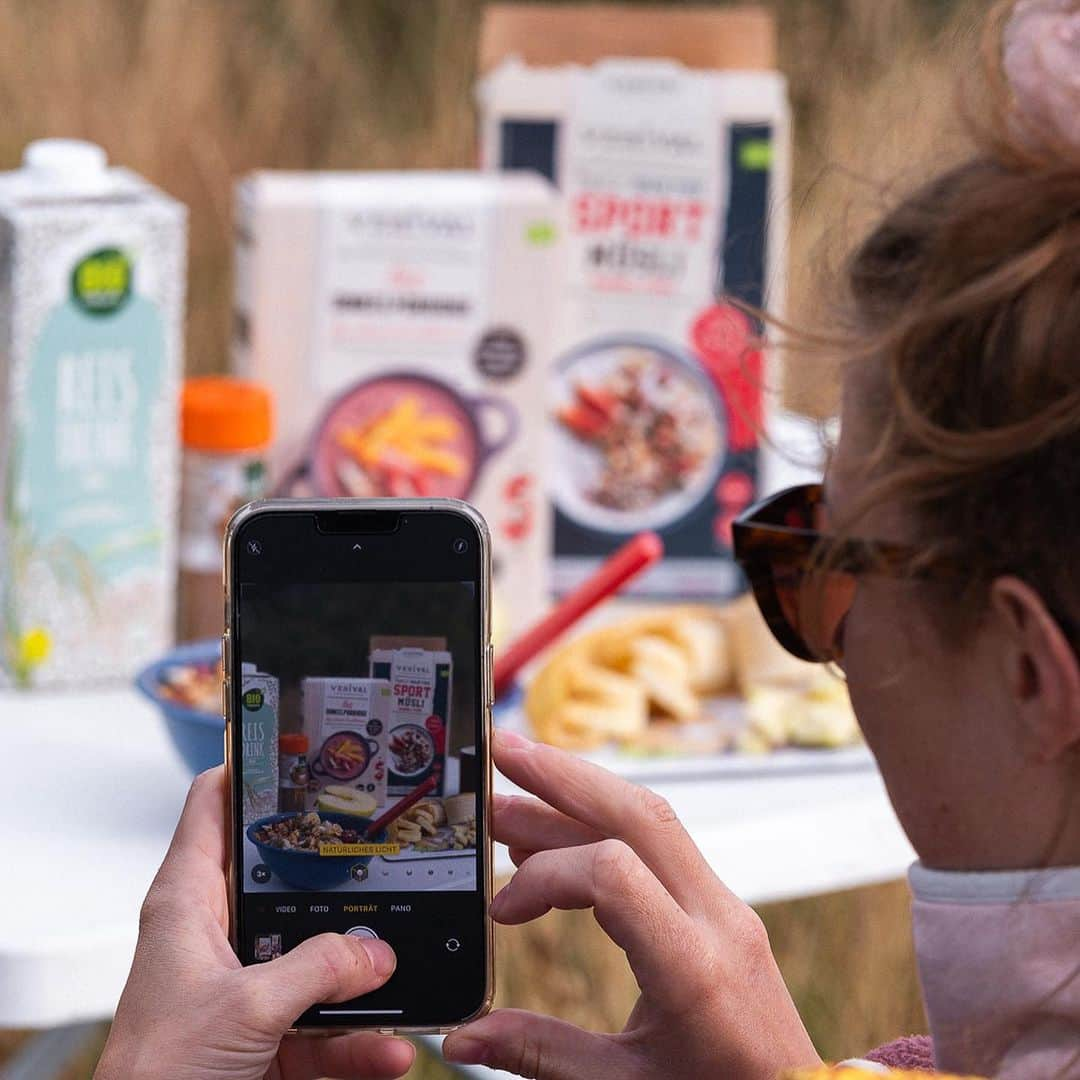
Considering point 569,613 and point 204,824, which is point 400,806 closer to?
point 204,824

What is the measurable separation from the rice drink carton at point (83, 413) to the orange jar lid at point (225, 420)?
0.02 m

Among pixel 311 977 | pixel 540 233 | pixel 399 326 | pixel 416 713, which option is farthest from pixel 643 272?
pixel 311 977

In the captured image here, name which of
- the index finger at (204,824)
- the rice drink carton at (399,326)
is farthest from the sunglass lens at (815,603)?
the rice drink carton at (399,326)

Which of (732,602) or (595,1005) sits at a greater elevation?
(732,602)

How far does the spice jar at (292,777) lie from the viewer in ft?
2.36

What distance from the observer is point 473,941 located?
73cm

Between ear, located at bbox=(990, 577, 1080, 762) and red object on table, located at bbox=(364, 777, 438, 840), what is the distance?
0.25 metres

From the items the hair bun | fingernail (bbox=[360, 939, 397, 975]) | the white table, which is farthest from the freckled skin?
the white table

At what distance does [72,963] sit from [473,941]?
31 cm

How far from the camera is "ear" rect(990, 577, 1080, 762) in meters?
0.55

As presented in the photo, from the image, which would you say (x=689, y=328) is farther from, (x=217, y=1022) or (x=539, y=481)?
(x=217, y=1022)

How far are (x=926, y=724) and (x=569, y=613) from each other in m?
0.62

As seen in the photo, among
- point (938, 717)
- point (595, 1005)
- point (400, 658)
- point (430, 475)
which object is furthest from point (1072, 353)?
point (595, 1005)

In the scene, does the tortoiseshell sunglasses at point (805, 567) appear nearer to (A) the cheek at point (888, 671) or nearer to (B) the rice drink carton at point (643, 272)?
(A) the cheek at point (888, 671)
